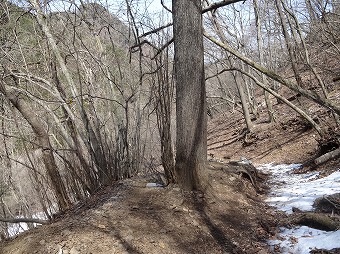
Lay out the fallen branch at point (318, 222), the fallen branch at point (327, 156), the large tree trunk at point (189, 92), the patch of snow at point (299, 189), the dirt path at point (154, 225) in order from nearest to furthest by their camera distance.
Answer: the dirt path at point (154, 225), the fallen branch at point (318, 222), the large tree trunk at point (189, 92), the patch of snow at point (299, 189), the fallen branch at point (327, 156)

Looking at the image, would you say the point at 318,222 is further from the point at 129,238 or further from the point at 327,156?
the point at 327,156

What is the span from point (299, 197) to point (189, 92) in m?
2.10

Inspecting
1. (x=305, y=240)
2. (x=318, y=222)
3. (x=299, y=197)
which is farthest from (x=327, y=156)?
(x=305, y=240)

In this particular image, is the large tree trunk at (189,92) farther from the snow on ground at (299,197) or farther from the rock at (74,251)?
the rock at (74,251)

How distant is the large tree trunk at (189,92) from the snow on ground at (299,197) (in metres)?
1.17

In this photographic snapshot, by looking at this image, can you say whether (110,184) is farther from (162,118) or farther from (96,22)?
(96,22)

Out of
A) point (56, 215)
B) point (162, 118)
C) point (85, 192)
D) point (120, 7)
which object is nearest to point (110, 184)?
point (85, 192)

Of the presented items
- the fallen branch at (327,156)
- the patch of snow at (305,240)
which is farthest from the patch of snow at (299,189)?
the patch of snow at (305,240)

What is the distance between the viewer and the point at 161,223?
3.09 meters

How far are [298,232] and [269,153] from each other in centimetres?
555

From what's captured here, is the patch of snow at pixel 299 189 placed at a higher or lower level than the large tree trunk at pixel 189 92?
lower

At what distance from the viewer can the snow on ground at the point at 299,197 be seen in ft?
9.38

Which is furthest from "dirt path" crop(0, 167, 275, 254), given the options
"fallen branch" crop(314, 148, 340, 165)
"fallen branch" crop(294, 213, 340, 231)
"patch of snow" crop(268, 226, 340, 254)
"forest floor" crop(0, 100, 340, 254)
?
"fallen branch" crop(314, 148, 340, 165)

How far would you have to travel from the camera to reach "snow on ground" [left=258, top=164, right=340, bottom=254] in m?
2.86
